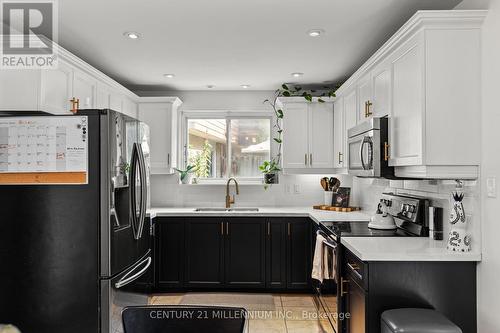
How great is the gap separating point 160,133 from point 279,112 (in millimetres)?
1479

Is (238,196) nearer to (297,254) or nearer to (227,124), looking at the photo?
(227,124)

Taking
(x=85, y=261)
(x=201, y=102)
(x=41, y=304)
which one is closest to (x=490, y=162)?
(x=85, y=261)

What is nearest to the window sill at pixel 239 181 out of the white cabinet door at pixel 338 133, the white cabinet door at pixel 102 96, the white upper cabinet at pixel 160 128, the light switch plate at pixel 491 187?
the white upper cabinet at pixel 160 128

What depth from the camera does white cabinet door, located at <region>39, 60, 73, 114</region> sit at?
2.66 metres

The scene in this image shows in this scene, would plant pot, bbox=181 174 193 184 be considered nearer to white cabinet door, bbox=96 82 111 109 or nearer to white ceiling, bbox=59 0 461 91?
white ceiling, bbox=59 0 461 91

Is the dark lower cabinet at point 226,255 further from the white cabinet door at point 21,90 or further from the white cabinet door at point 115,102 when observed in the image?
the white cabinet door at point 21,90

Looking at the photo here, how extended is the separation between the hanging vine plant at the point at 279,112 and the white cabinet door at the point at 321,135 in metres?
0.13

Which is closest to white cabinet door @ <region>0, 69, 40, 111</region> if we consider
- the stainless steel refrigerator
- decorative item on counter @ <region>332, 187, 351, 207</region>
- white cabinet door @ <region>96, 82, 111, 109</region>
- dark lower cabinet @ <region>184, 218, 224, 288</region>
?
the stainless steel refrigerator

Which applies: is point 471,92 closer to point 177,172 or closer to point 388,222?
point 388,222

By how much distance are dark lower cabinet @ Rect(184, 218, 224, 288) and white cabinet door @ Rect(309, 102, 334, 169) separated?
1377mm

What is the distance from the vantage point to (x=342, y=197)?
4383 mm

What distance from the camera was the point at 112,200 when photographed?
255 centimetres

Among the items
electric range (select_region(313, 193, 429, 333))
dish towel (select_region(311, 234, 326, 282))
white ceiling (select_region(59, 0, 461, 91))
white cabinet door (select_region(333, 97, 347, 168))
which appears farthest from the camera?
white cabinet door (select_region(333, 97, 347, 168))

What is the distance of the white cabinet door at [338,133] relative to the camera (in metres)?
4.12
